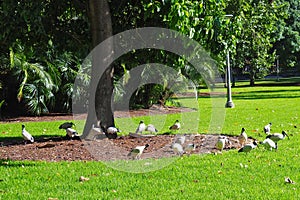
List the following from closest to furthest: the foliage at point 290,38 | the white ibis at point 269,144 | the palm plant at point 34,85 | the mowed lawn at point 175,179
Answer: the mowed lawn at point 175,179, the white ibis at point 269,144, the palm plant at point 34,85, the foliage at point 290,38

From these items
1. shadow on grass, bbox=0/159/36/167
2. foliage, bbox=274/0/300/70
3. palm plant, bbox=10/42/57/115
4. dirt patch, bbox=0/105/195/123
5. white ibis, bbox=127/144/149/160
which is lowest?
dirt patch, bbox=0/105/195/123

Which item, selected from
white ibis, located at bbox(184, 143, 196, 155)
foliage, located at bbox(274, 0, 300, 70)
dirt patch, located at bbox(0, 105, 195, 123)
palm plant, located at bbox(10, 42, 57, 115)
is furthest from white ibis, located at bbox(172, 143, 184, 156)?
foliage, located at bbox(274, 0, 300, 70)

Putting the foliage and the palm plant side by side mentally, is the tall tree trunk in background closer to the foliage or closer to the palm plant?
the palm plant

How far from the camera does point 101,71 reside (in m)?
9.55

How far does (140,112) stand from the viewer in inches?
741

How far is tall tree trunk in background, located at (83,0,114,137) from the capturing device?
948cm

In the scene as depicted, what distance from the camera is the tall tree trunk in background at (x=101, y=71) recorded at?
31.1 ft

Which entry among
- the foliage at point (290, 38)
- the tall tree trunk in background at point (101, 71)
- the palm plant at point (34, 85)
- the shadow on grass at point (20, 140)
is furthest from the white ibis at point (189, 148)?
the foliage at point (290, 38)

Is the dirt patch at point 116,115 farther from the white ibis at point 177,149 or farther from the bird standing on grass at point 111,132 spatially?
the white ibis at point 177,149

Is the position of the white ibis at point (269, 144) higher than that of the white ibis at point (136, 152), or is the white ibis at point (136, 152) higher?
the white ibis at point (136, 152)

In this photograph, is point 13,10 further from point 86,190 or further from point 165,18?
point 86,190

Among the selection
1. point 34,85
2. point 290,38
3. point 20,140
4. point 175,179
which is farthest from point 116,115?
point 290,38

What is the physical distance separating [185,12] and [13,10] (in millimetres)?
3118

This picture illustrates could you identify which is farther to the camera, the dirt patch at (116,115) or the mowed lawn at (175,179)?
the dirt patch at (116,115)
